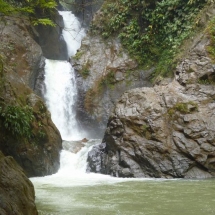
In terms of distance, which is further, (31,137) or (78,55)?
(78,55)

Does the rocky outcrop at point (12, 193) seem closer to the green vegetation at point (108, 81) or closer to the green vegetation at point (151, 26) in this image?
the green vegetation at point (151, 26)

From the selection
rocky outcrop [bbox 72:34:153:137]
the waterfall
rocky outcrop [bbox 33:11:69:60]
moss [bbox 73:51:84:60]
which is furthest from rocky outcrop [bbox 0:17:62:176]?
→ rocky outcrop [bbox 33:11:69:60]

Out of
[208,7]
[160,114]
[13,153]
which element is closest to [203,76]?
[160,114]

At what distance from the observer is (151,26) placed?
695 inches

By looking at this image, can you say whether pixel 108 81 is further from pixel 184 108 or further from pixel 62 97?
pixel 184 108

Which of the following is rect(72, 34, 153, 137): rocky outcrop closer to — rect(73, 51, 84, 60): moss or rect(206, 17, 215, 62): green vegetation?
rect(73, 51, 84, 60): moss

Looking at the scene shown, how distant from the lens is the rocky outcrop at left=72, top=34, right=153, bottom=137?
57.9ft

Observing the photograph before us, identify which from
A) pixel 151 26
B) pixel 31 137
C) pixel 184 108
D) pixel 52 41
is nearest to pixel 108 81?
pixel 151 26

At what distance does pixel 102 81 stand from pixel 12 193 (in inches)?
542

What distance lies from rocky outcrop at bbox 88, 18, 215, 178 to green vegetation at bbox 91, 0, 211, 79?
2.49 m

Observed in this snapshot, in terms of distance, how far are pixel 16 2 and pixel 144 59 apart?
8150 mm

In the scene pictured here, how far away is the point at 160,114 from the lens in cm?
1164

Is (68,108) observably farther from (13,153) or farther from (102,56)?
(13,153)

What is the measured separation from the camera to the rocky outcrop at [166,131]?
10.7m
